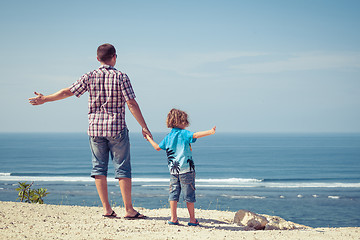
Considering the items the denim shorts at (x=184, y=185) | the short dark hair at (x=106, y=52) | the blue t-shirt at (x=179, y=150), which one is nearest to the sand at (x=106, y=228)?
the denim shorts at (x=184, y=185)

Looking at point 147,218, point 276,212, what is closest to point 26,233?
point 147,218

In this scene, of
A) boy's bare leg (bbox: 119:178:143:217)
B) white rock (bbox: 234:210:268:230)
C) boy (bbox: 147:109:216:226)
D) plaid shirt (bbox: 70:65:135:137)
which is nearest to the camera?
plaid shirt (bbox: 70:65:135:137)

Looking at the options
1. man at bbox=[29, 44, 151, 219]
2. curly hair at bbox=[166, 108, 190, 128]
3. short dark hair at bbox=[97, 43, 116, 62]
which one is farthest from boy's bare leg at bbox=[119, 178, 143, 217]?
short dark hair at bbox=[97, 43, 116, 62]

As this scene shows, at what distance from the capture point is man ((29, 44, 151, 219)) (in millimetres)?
5461

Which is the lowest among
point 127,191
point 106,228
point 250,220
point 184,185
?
point 250,220

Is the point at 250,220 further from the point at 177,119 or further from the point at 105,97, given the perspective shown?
the point at 105,97

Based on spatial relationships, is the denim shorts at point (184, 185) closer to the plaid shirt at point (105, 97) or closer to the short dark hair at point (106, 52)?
the plaid shirt at point (105, 97)

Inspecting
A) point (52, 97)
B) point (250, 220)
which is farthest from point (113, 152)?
point (250, 220)

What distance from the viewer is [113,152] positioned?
557 cm

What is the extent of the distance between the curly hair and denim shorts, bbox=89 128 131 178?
660 millimetres

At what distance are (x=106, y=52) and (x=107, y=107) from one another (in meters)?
0.81

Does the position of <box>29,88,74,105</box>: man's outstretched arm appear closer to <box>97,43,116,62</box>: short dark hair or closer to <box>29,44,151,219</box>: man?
<box>29,44,151,219</box>: man

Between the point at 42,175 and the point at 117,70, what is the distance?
42.4 metres

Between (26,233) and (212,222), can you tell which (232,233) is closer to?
(212,222)
